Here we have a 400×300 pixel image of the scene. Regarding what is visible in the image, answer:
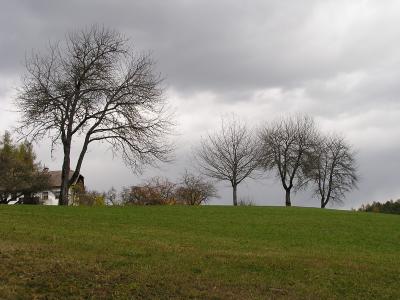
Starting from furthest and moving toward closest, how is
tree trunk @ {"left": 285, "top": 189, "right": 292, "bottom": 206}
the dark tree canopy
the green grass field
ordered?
the dark tree canopy, tree trunk @ {"left": 285, "top": 189, "right": 292, "bottom": 206}, the green grass field

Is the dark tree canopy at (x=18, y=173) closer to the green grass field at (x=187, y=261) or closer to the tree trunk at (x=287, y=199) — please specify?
the tree trunk at (x=287, y=199)

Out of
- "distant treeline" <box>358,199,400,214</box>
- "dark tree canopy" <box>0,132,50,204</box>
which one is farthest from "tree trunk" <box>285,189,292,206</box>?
"dark tree canopy" <box>0,132,50,204</box>

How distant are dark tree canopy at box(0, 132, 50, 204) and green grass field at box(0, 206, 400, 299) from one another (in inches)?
1495

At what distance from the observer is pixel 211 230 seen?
21406 mm

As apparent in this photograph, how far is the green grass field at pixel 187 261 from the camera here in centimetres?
1032

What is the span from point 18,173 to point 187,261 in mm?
51011

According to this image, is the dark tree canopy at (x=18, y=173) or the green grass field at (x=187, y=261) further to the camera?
the dark tree canopy at (x=18, y=173)

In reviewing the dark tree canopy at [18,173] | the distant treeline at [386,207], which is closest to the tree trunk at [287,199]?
the distant treeline at [386,207]

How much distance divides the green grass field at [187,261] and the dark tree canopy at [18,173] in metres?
38.0

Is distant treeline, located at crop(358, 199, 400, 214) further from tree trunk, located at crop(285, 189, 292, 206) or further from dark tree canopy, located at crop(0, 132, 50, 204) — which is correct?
dark tree canopy, located at crop(0, 132, 50, 204)

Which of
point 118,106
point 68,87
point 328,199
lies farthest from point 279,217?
point 328,199

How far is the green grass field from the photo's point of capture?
1032cm

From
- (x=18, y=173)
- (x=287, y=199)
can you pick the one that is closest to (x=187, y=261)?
(x=287, y=199)

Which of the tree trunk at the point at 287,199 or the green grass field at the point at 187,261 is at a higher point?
the tree trunk at the point at 287,199
